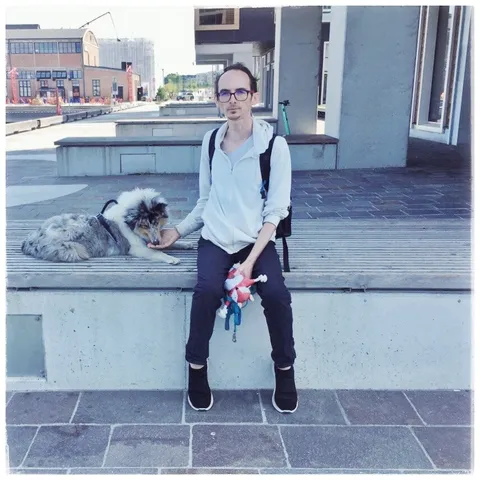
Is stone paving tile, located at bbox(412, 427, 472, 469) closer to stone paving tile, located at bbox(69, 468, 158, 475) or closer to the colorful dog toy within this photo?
the colorful dog toy

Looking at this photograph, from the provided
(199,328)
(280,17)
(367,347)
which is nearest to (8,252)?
(199,328)

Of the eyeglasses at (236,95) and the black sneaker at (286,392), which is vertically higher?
the eyeglasses at (236,95)

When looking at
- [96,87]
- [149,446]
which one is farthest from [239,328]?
[96,87]

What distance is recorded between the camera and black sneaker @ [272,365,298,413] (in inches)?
114

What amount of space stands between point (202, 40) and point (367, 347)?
2179 centimetres

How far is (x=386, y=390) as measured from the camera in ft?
10.4

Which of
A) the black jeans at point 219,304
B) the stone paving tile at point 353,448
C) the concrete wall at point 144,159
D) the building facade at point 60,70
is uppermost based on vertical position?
the building facade at point 60,70

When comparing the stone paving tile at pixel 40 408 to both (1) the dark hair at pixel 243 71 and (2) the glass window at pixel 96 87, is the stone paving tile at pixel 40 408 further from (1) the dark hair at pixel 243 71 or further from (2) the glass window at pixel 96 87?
(2) the glass window at pixel 96 87

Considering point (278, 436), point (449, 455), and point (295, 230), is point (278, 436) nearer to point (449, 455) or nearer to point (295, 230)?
point (449, 455)

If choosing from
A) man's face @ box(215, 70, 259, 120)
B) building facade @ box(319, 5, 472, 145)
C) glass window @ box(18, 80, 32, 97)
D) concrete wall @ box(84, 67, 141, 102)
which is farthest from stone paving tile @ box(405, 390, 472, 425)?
glass window @ box(18, 80, 32, 97)

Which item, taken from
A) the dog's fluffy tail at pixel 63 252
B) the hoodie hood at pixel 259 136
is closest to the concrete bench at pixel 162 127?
A: the dog's fluffy tail at pixel 63 252

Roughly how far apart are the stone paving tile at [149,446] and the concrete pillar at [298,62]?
11.2 m

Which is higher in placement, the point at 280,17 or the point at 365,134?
the point at 280,17

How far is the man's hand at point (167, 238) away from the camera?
3.27 m
